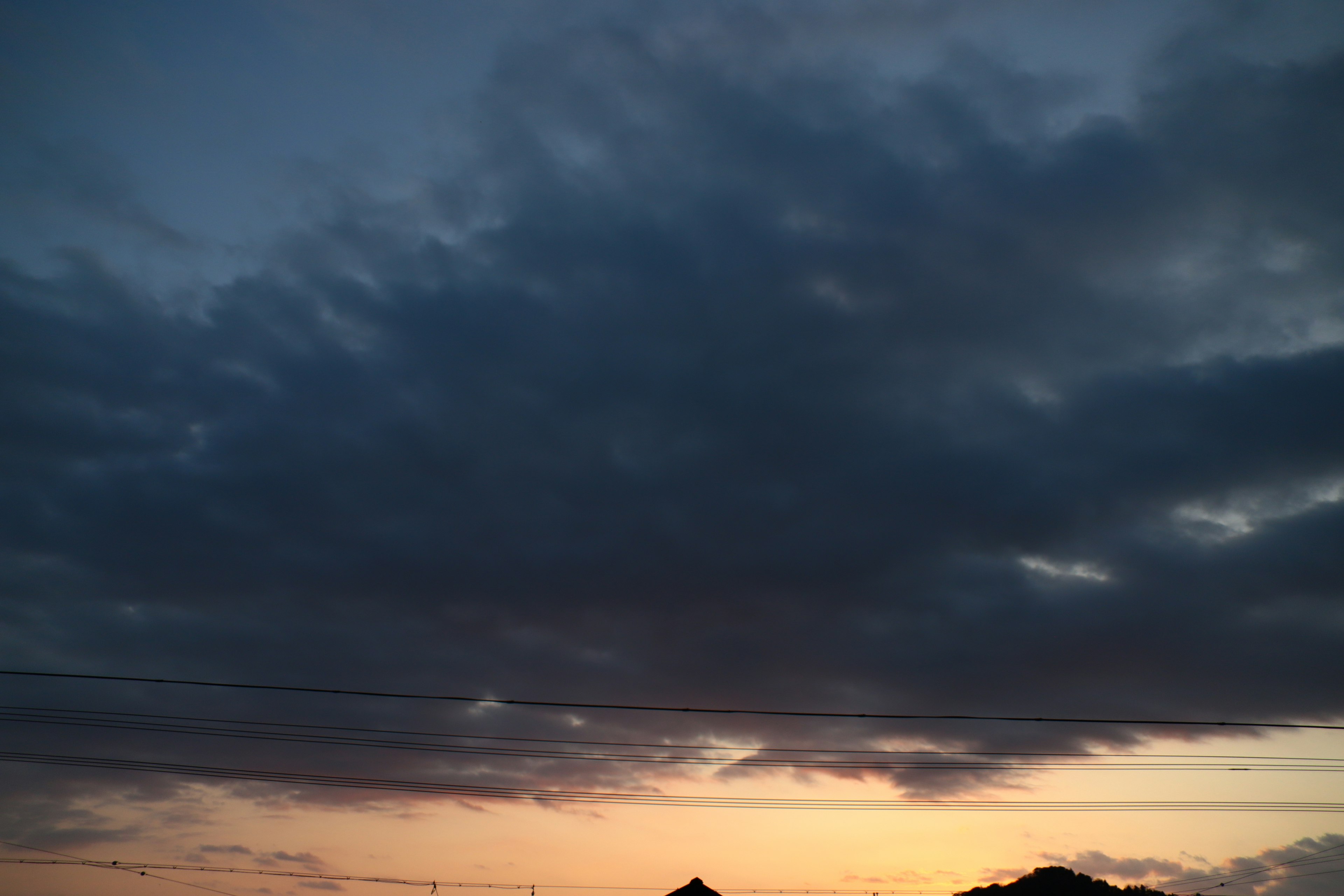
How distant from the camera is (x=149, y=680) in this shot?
38.7 metres

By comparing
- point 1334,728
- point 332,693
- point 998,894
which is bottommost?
point 998,894

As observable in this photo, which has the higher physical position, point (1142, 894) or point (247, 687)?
point (247, 687)

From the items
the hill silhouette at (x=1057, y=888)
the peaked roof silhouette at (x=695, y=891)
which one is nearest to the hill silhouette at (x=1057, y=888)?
the hill silhouette at (x=1057, y=888)

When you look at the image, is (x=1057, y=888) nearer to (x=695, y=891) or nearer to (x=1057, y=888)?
(x=1057, y=888)

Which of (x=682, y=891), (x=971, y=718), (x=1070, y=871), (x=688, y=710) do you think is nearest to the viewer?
(x=688, y=710)

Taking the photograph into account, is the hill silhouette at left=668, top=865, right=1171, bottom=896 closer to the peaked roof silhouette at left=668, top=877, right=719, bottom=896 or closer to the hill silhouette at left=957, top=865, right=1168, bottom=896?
the hill silhouette at left=957, top=865, right=1168, bottom=896

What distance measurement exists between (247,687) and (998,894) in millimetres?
85103

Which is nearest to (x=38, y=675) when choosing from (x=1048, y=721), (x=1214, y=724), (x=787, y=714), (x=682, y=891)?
(x=787, y=714)

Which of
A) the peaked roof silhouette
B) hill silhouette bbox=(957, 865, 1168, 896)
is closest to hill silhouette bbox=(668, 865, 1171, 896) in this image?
hill silhouette bbox=(957, 865, 1168, 896)

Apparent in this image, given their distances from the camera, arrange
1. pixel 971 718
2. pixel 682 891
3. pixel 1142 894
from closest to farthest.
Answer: pixel 971 718 → pixel 682 891 → pixel 1142 894

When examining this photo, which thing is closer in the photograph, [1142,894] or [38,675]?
[38,675]

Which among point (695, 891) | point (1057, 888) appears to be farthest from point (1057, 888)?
point (695, 891)

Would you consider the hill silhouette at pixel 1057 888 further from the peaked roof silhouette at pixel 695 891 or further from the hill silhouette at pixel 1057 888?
the peaked roof silhouette at pixel 695 891

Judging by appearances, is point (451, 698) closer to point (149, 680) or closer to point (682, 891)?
point (149, 680)
